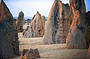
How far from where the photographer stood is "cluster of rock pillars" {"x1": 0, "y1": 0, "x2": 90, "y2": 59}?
6.11 meters

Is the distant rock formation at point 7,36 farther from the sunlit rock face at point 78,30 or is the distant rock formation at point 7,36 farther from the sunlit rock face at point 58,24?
the sunlit rock face at point 58,24

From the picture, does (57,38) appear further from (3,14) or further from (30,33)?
(30,33)

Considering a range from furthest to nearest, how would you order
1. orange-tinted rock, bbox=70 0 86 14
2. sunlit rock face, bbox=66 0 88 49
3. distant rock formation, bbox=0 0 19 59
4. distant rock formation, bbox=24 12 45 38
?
distant rock formation, bbox=24 12 45 38, orange-tinted rock, bbox=70 0 86 14, sunlit rock face, bbox=66 0 88 49, distant rock formation, bbox=0 0 19 59

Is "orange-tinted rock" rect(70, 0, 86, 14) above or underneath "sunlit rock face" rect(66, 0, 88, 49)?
above

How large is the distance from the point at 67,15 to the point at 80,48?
11.4 ft

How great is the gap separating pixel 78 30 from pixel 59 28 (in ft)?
8.89

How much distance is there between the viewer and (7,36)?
6160 millimetres

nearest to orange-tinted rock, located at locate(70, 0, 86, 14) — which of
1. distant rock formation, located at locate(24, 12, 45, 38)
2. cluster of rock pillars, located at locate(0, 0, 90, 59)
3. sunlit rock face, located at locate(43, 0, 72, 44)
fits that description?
cluster of rock pillars, located at locate(0, 0, 90, 59)

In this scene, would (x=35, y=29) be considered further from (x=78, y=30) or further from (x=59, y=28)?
(x=78, y=30)

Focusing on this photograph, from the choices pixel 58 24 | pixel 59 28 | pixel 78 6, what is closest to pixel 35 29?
pixel 58 24

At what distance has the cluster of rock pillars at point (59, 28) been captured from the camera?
6109 mm

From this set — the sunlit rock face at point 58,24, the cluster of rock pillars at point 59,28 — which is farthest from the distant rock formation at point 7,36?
the sunlit rock face at point 58,24

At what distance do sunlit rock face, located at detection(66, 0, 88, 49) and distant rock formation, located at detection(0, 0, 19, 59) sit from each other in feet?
7.70

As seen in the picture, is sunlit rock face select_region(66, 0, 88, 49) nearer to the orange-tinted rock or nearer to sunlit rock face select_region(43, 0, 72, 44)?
the orange-tinted rock
